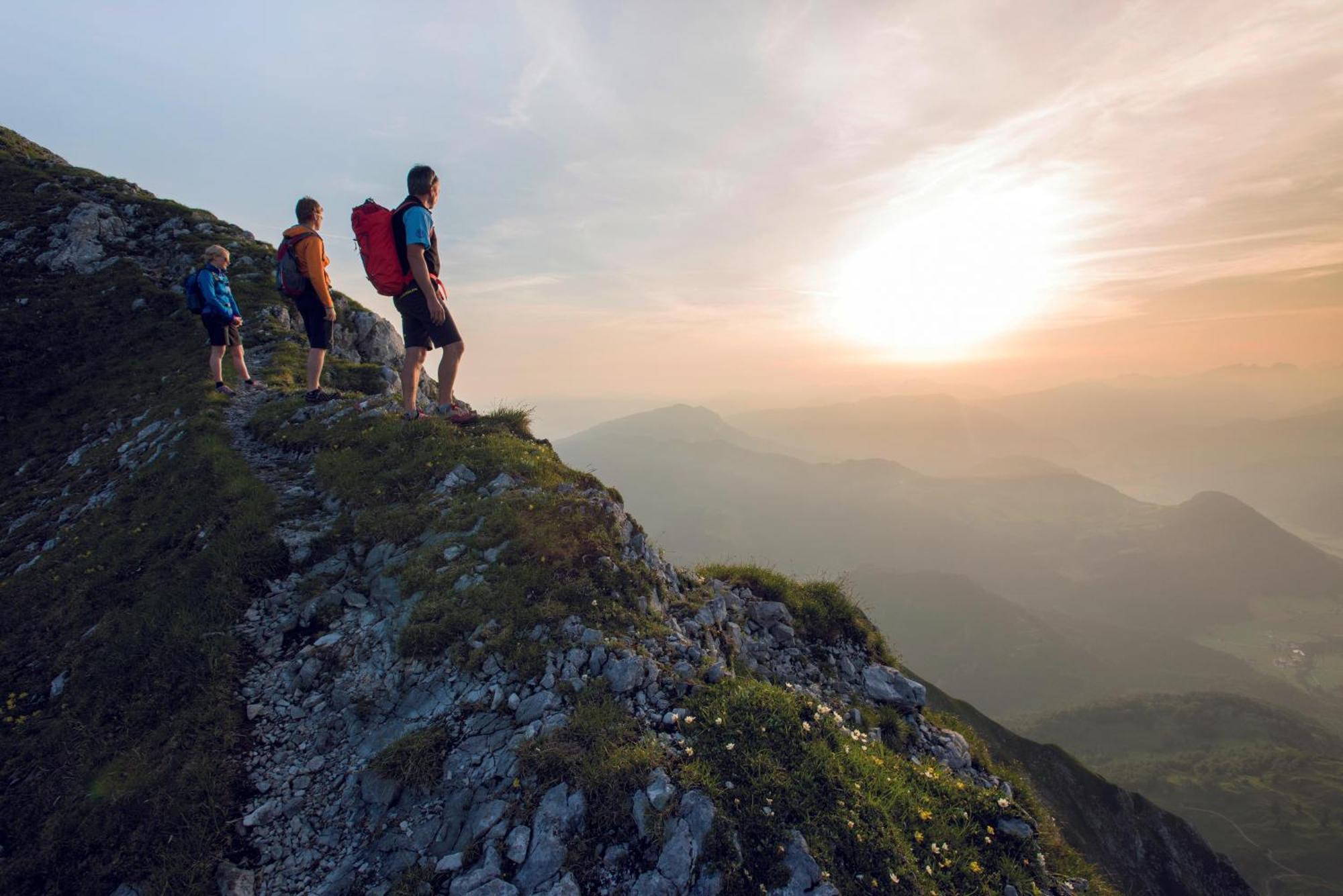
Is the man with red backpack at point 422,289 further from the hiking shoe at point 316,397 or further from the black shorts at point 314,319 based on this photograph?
the hiking shoe at point 316,397

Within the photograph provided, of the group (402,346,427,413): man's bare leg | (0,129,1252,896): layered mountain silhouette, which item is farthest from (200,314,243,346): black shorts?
(402,346,427,413): man's bare leg

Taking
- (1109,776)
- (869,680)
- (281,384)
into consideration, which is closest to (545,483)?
(869,680)

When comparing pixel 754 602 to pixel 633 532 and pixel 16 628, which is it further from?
pixel 16 628

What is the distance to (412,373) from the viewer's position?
13258mm

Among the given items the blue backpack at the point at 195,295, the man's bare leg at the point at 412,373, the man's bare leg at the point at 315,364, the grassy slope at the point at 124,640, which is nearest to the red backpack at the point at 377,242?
the man's bare leg at the point at 412,373

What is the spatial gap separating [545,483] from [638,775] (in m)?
6.85

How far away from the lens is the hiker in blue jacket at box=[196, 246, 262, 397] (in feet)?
56.7

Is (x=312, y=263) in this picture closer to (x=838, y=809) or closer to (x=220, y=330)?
(x=220, y=330)

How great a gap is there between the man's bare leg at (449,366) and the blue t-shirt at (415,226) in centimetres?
236

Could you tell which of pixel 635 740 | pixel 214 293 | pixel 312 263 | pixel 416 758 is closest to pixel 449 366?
pixel 312 263

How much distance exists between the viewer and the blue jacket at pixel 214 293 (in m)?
17.2

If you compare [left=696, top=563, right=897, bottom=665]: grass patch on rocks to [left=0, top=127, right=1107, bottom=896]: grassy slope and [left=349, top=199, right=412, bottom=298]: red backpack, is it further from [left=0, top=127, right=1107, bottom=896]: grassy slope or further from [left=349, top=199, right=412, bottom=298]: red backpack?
[left=349, top=199, right=412, bottom=298]: red backpack

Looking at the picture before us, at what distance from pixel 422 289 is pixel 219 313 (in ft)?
39.2

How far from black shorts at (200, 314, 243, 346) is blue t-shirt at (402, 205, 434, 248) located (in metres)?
12.0
